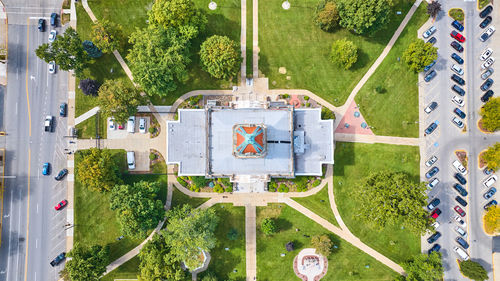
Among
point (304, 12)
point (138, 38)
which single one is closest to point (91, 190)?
point (138, 38)

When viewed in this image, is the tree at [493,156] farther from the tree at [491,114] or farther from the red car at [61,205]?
the red car at [61,205]

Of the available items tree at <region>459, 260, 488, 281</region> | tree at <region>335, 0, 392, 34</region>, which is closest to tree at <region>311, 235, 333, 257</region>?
tree at <region>459, 260, 488, 281</region>

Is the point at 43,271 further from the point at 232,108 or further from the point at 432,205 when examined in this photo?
the point at 432,205

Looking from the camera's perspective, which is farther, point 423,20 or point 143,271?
point 423,20

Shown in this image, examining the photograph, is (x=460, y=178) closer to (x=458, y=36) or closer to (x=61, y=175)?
(x=458, y=36)

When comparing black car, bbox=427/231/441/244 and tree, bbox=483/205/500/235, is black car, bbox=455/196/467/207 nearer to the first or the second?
tree, bbox=483/205/500/235

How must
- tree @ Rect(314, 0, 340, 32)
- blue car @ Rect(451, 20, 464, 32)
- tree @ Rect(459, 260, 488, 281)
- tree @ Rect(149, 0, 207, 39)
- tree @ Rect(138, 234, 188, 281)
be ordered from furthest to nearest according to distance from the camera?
blue car @ Rect(451, 20, 464, 32), tree @ Rect(314, 0, 340, 32), tree @ Rect(459, 260, 488, 281), tree @ Rect(149, 0, 207, 39), tree @ Rect(138, 234, 188, 281)
